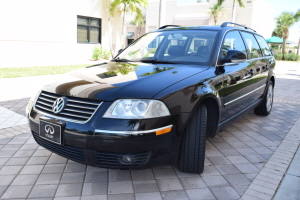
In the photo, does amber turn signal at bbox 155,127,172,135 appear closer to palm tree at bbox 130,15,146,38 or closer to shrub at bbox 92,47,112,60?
shrub at bbox 92,47,112,60

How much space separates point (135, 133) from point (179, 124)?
45 centimetres

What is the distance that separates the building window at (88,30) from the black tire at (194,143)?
15271mm

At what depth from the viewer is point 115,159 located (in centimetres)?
231

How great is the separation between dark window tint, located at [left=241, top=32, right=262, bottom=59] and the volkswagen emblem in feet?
9.74

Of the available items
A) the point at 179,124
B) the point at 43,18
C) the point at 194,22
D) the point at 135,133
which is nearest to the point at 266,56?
the point at 179,124

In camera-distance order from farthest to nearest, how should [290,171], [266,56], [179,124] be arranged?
[266,56], [290,171], [179,124]

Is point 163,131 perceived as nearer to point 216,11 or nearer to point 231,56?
point 231,56

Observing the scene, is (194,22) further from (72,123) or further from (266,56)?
(72,123)

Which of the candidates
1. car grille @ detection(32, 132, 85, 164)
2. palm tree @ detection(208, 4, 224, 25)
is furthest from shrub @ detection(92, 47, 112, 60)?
palm tree @ detection(208, 4, 224, 25)

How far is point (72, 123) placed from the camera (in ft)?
7.55

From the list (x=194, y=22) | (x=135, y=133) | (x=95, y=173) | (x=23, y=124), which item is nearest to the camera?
(x=135, y=133)

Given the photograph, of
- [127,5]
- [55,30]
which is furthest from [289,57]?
[55,30]

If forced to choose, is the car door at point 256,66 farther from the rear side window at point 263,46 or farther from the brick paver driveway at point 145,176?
the brick paver driveway at point 145,176

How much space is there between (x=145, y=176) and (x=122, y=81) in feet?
3.45
